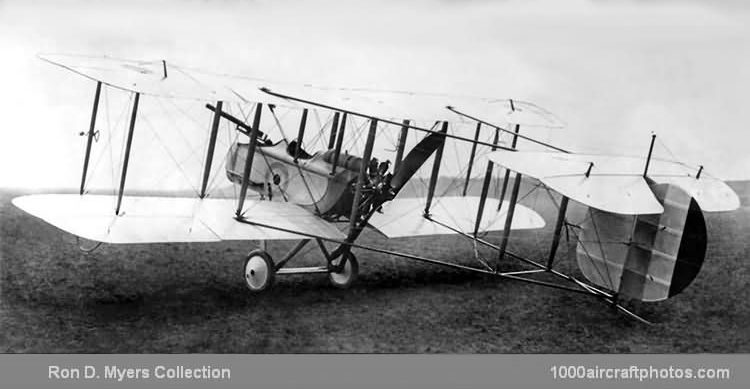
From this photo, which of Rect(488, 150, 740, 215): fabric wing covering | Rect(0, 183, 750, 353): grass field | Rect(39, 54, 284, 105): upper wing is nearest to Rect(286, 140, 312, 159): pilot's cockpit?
Rect(39, 54, 284, 105): upper wing

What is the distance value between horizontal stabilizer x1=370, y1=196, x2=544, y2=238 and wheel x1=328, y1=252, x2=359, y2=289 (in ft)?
1.48

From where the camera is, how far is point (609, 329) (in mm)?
5895

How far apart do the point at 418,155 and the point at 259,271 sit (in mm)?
1512

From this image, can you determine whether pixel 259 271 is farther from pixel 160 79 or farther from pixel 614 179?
pixel 614 179

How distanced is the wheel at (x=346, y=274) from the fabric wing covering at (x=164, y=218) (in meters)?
0.26

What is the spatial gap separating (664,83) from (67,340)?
15.9ft

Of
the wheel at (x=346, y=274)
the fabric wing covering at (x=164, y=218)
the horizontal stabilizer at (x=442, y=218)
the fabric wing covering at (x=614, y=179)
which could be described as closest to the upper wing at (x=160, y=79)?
the fabric wing covering at (x=164, y=218)

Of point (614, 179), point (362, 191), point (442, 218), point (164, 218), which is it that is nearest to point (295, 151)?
point (362, 191)

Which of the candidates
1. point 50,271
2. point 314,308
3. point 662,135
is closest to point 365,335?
point 314,308

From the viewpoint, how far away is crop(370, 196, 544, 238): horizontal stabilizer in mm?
6974

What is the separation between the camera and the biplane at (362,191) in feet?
18.2

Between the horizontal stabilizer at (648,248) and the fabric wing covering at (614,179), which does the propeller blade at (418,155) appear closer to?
the fabric wing covering at (614,179)

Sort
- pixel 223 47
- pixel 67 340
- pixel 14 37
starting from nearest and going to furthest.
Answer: pixel 67 340 → pixel 14 37 → pixel 223 47

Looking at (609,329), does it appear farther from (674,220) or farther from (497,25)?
(497,25)
